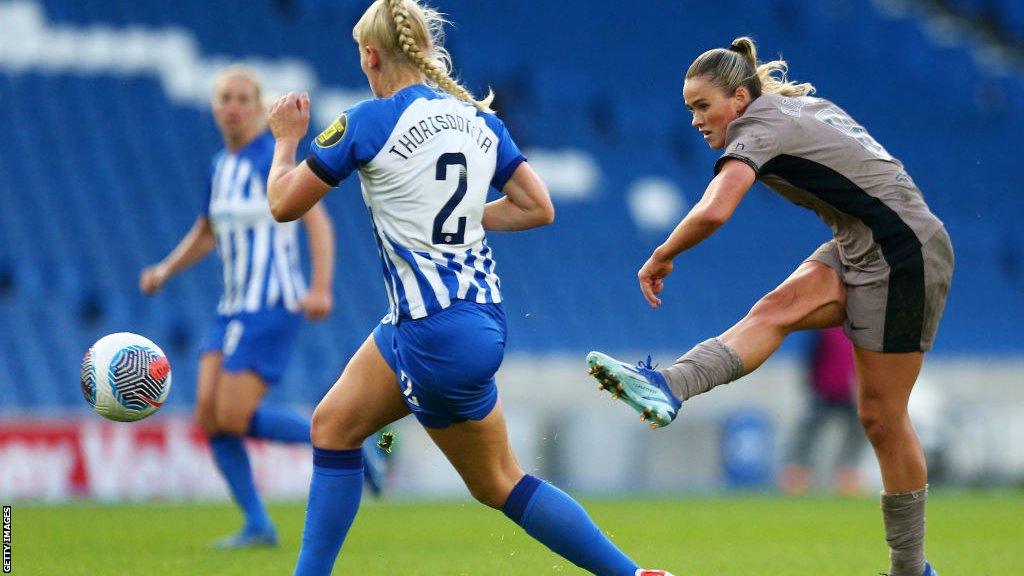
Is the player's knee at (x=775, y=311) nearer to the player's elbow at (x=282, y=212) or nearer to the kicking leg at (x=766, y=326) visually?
the kicking leg at (x=766, y=326)

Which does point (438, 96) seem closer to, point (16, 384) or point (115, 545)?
point (115, 545)

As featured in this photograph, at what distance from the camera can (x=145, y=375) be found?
576 centimetres

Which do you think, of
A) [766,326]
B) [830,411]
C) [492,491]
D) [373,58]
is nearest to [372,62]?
[373,58]

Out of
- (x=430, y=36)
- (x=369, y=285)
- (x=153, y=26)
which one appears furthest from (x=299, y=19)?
(x=430, y=36)

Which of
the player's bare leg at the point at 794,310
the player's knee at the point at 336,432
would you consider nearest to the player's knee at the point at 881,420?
the player's bare leg at the point at 794,310

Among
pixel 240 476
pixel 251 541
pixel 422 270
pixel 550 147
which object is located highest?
pixel 550 147

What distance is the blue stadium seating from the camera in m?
15.1

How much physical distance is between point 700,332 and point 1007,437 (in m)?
4.00

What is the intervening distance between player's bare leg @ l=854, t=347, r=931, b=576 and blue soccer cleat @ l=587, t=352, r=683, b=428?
937mm

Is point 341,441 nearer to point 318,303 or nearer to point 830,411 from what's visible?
point 318,303

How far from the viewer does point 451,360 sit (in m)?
4.64

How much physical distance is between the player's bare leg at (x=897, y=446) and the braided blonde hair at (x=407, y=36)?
1811 millimetres

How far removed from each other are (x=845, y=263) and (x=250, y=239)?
3.67 meters

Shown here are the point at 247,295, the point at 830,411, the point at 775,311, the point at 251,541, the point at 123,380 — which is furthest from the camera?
the point at 830,411
